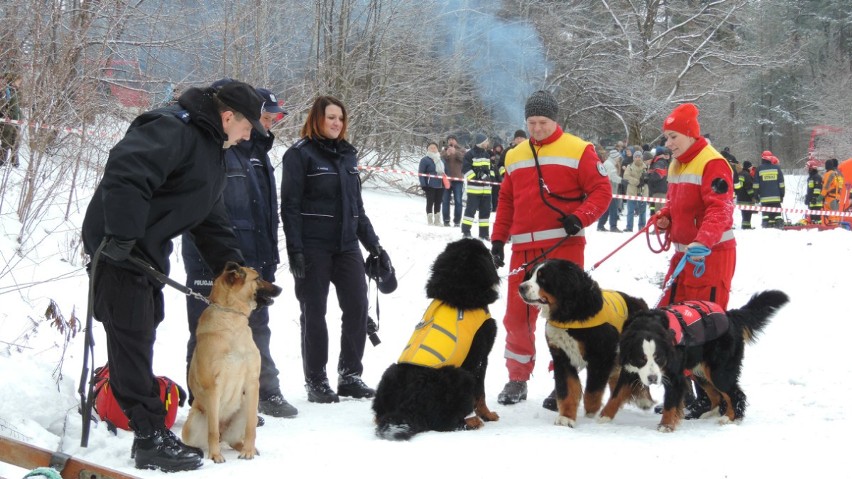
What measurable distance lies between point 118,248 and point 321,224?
2.05 meters

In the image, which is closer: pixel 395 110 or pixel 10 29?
pixel 10 29

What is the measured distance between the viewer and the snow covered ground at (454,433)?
3602 mm

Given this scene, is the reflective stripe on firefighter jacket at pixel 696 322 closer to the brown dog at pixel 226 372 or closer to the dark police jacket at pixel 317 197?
the dark police jacket at pixel 317 197

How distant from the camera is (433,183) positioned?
15.2m

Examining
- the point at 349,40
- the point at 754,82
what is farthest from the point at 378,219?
the point at 754,82

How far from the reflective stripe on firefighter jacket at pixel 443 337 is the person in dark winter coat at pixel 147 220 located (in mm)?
1433

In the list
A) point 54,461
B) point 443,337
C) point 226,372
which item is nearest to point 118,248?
point 226,372

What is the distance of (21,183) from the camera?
746cm

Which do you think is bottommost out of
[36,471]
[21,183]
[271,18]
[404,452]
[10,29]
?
[404,452]

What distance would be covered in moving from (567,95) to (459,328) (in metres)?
24.2

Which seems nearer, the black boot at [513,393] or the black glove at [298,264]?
the black glove at [298,264]

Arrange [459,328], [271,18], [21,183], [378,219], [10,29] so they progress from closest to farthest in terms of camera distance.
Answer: [459,328] → [10,29] → [21,183] → [271,18] → [378,219]

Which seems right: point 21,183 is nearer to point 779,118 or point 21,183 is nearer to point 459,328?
point 459,328

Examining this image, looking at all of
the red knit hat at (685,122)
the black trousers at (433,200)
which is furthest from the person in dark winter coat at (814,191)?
the red knit hat at (685,122)
